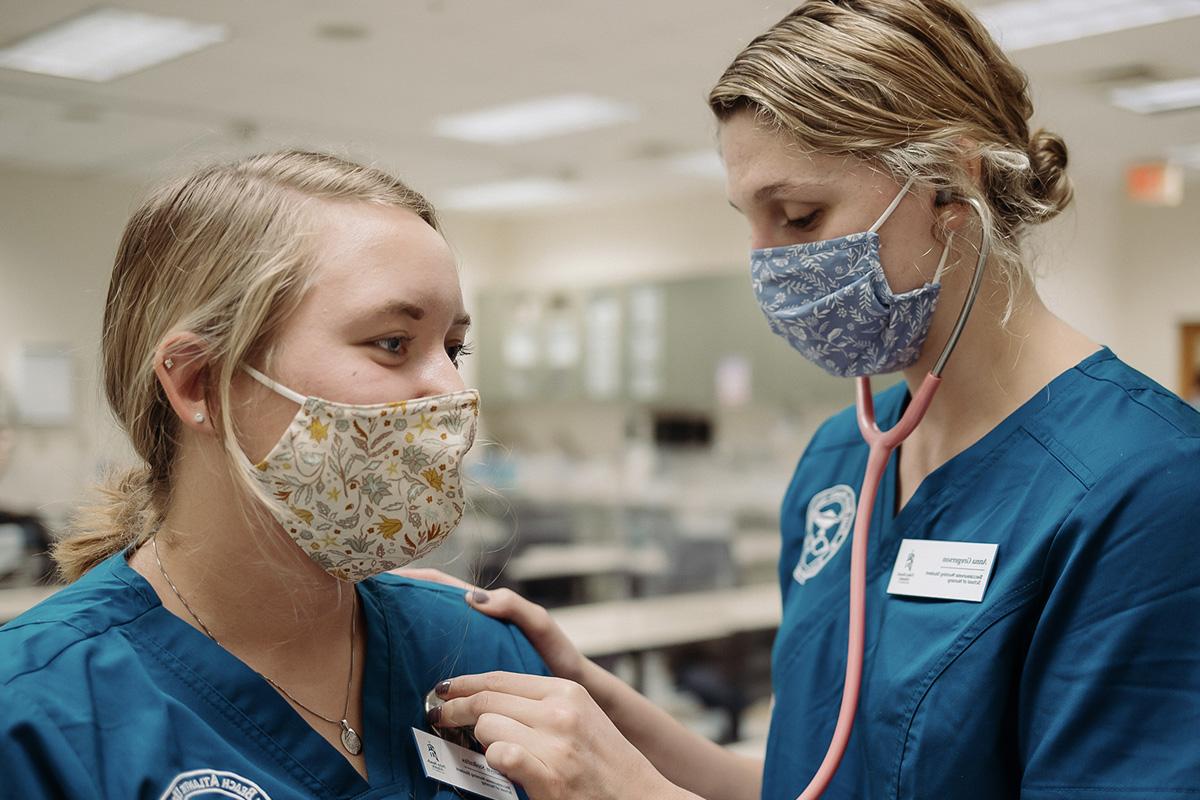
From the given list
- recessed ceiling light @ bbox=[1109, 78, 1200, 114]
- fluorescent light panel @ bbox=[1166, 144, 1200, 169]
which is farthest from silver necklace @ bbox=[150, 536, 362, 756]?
fluorescent light panel @ bbox=[1166, 144, 1200, 169]

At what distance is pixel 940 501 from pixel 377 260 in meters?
0.67

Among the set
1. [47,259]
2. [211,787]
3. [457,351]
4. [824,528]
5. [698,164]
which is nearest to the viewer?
[211,787]

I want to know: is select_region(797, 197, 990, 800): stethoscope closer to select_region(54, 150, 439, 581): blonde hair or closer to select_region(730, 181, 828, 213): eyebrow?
select_region(730, 181, 828, 213): eyebrow

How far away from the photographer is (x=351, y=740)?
3.50 feet

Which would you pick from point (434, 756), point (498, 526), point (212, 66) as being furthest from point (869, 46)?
point (498, 526)

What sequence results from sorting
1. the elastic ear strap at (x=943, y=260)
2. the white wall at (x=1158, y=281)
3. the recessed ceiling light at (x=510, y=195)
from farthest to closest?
the recessed ceiling light at (x=510, y=195) < the white wall at (x=1158, y=281) < the elastic ear strap at (x=943, y=260)

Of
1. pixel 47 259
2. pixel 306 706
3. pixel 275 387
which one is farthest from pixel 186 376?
pixel 47 259

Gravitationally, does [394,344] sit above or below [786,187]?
below

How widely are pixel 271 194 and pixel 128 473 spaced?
357 mm

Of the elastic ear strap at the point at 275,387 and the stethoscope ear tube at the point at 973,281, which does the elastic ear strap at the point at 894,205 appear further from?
the elastic ear strap at the point at 275,387

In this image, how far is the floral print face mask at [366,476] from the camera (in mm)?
984

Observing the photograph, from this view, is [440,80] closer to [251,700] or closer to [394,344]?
[394,344]

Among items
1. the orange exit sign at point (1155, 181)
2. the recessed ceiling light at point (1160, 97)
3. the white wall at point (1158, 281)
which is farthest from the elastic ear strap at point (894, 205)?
the white wall at point (1158, 281)

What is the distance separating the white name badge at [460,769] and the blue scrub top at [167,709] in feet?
0.06
